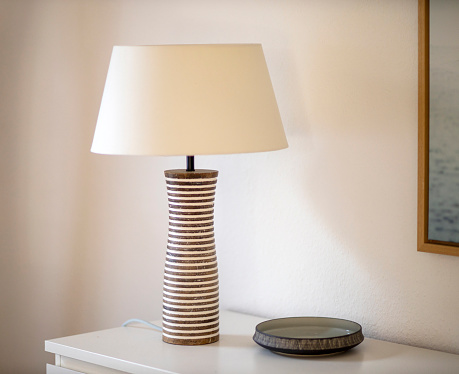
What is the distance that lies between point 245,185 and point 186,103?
0.47 meters

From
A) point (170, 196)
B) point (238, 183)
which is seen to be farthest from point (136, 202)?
point (170, 196)

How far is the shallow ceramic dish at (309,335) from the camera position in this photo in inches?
52.8

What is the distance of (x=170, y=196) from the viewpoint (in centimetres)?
148

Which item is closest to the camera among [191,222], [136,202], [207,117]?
[207,117]

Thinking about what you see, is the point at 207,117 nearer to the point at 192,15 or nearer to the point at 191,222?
the point at 191,222

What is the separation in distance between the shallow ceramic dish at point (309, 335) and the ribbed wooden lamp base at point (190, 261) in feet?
0.42

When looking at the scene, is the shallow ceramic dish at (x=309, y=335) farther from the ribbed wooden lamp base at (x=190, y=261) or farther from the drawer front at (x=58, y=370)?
the drawer front at (x=58, y=370)

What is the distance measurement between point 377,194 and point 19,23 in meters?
1.24

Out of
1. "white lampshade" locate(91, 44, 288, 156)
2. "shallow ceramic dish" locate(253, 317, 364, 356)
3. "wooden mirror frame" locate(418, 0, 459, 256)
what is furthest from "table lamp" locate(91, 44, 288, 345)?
"wooden mirror frame" locate(418, 0, 459, 256)

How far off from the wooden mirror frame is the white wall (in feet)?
0.11

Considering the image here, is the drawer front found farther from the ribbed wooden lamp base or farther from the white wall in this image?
the white wall

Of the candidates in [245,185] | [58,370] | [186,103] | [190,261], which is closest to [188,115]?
[186,103]

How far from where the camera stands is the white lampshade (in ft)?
4.35

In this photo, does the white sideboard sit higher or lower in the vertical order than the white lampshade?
lower
